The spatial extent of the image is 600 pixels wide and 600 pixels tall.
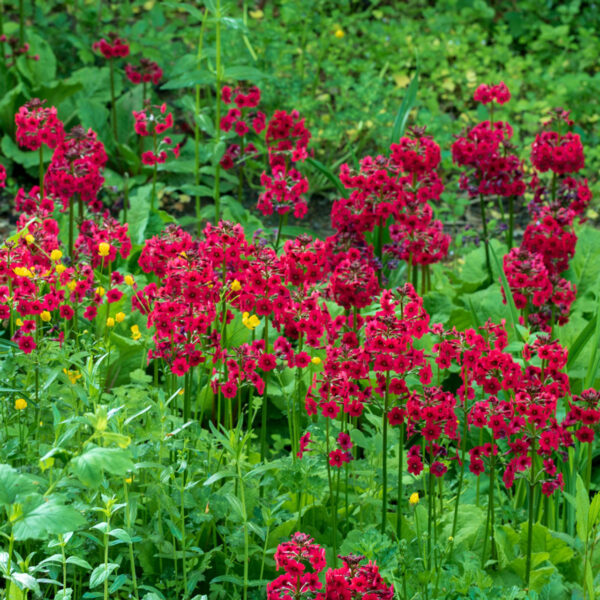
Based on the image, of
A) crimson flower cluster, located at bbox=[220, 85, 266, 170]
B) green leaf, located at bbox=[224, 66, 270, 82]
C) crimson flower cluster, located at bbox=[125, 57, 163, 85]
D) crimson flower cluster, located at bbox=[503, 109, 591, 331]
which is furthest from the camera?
crimson flower cluster, located at bbox=[125, 57, 163, 85]

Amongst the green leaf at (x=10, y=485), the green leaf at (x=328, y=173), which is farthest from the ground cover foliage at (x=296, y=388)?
the green leaf at (x=328, y=173)

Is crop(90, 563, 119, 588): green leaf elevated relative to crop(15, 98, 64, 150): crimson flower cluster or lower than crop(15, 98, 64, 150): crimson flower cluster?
lower

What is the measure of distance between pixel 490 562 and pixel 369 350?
2.41ft

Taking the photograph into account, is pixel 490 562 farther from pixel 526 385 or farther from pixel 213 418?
pixel 213 418

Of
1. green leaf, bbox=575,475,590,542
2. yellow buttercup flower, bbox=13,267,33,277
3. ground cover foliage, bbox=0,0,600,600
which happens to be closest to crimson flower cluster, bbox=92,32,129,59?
ground cover foliage, bbox=0,0,600,600

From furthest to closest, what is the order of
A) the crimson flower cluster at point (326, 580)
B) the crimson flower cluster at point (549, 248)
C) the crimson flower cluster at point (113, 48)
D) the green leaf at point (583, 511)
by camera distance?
the crimson flower cluster at point (113, 48), the crimson flower cluster at point (549, 248), the green leaf at point (583, 511), the crimson flower cluster at point (326, 580)

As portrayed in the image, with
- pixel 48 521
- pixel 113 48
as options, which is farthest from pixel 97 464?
pixel 113 48

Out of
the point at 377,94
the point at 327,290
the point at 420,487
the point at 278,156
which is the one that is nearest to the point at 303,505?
the point at 420,487

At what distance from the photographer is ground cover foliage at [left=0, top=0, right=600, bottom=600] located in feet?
7.20

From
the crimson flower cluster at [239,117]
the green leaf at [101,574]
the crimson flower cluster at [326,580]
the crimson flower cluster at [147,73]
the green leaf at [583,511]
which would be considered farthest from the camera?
the crimson flower cluster at [147,73]

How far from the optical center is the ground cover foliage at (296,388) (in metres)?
2.19

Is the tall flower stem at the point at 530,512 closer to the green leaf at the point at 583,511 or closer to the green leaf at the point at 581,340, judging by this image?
the green leaf at the point at 583,511

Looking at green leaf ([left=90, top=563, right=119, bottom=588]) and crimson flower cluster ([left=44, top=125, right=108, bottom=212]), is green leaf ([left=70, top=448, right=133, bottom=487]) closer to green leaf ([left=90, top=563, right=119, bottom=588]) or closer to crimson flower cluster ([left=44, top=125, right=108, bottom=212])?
green leaf ([left=90, top=563, right=119, bottom=588])

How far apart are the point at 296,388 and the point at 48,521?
1.34 m
